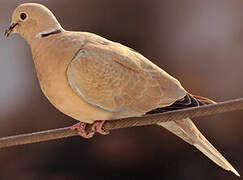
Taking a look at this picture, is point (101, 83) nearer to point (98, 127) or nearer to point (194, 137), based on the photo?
point (98, 127)

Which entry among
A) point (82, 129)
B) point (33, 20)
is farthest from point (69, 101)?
point (33, 20)

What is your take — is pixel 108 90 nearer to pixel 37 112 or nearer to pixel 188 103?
pixel 188 103

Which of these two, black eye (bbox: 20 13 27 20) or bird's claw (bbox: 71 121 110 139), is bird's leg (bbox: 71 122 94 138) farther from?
black eye (bbox: 20 13 27 20)

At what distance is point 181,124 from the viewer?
9.04 ft

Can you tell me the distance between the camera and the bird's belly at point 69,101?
262cm

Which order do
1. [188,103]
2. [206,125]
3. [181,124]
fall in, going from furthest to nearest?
[206,125], [181,124], [188,103]

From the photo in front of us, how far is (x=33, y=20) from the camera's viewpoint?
112 inches

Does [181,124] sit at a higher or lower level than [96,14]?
higher

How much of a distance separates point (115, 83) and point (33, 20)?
0.47m

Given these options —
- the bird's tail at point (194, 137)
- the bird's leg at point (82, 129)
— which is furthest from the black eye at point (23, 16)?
the bird's tail at point (194, 137)

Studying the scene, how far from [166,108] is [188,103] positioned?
9cm

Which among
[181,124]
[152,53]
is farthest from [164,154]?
[181,124]

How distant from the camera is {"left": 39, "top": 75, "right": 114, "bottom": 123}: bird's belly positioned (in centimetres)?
262

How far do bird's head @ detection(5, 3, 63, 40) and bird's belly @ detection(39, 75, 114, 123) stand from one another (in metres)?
0.25
